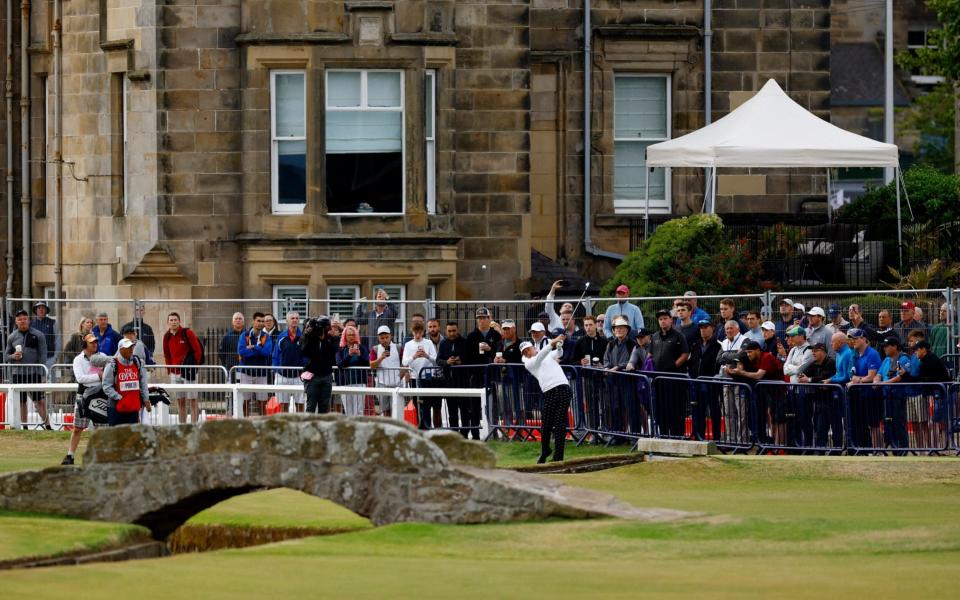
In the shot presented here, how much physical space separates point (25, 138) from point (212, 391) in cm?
835

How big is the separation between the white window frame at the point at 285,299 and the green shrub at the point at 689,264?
4.52 metres

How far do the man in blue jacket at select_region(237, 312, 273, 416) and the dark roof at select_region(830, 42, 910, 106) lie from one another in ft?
137

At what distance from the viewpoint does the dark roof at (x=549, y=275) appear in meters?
33.8

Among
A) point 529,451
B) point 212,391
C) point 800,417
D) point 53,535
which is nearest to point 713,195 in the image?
point 529,451

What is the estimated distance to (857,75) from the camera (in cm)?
6812

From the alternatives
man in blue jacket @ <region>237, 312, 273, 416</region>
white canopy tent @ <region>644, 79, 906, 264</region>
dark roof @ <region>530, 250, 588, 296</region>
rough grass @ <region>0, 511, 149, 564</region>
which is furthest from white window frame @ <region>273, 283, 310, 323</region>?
rough grass @ <region>0, 511, 149, 564</region>

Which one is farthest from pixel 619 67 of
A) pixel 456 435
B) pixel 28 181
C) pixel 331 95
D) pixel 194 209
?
pixel 456 435

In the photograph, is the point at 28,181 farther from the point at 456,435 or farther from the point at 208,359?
the point at 456,435

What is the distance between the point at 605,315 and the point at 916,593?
566 inches

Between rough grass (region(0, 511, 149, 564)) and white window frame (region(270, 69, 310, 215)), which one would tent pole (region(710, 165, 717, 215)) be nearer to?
white window frame (region(270, 69, 310, 215))

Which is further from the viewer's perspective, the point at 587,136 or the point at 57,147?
the point at 587,136

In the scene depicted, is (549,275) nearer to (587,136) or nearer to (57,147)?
(587,136)

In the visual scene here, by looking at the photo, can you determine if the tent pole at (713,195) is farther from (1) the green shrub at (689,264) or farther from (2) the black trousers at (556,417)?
(2) the black trousers at (556,417)

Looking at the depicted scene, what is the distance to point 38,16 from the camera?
114 feet
